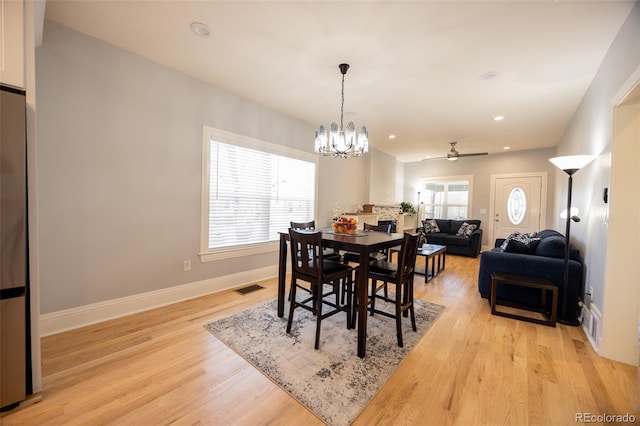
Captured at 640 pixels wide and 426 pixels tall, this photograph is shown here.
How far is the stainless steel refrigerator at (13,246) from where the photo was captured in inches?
54.1

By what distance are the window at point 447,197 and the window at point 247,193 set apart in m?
5.10

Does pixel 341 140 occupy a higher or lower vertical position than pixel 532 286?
higher

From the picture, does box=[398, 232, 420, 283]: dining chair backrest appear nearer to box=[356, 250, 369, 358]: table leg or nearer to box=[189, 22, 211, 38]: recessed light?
box=[356, 250, 369, 358]: table leg

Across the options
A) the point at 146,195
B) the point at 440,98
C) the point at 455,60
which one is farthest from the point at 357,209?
the point at 146,195

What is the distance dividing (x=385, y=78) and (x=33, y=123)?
3.03 m

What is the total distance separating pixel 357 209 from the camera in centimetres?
602

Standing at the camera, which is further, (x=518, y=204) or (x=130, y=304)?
(x=518, y=204)

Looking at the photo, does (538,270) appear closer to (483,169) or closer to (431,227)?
(431,227)

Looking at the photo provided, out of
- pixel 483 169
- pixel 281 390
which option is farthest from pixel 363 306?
pixel 483 169

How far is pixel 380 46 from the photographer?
2.36 m

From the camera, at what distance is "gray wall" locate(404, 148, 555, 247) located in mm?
6344

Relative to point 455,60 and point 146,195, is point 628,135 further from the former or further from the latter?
point 146,195

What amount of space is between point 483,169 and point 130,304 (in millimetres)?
8225

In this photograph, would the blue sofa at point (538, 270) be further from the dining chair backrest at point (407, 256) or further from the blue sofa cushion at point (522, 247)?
the dining chair backrest at point (407, 256)
